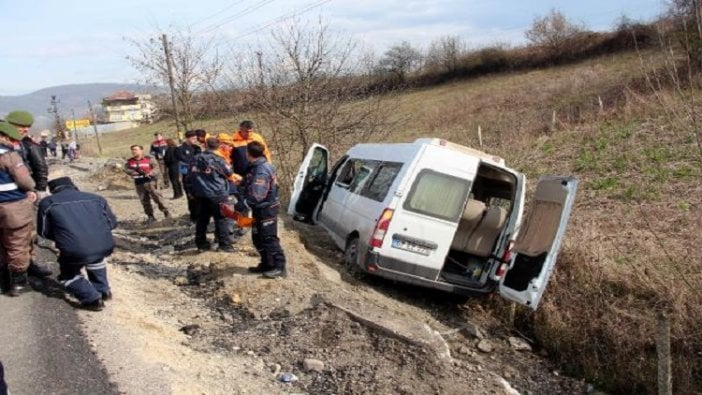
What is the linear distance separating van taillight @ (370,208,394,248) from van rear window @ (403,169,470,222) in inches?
10.6

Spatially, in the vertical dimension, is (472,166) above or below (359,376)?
above

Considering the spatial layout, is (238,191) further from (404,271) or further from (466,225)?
(466,225)

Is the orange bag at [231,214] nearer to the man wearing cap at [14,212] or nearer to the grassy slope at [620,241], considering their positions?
the man wearing cap at [14,212]

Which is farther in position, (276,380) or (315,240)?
(315,240)

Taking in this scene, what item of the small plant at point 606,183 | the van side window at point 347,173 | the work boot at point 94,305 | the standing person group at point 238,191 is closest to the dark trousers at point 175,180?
the standing person group at point 238,191

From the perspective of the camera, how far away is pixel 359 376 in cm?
544

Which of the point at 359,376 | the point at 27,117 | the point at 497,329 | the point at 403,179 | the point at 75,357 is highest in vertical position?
→ the point at 27,117

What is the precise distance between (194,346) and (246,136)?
4.45 metres

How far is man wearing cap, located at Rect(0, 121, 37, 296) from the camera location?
5695 millimetres

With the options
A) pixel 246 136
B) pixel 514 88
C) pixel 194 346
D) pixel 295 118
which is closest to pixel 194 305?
pixel 194 346

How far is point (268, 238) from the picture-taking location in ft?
23.1

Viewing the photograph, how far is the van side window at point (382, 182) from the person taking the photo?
7488 millimetres

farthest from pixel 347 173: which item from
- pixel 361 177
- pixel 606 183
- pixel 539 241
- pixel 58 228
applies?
pixel 606 183

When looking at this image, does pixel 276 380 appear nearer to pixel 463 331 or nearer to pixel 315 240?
pixel 463 331
